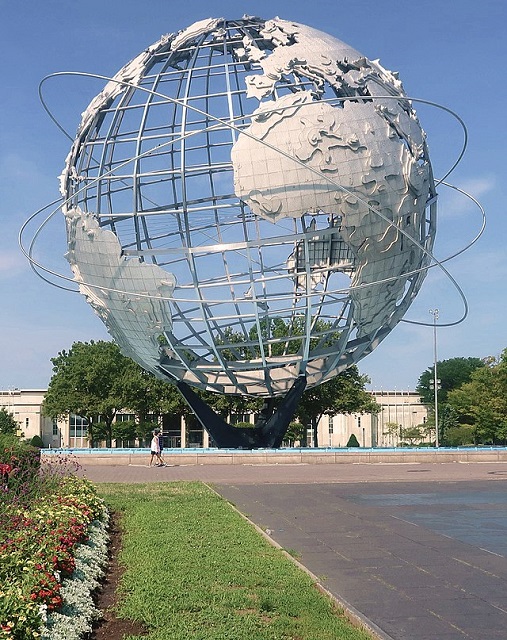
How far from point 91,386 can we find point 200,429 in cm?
1991

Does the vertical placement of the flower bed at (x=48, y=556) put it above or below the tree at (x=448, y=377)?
below

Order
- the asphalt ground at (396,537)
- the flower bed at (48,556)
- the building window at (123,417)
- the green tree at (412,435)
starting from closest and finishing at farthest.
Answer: the flower bed at (48,556) → the asphalt ground at (396,537) → the building window at (123,417) → the green tree at (412,435)

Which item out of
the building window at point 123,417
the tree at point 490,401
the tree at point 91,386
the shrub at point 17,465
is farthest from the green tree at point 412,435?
the shrub at point 17,465

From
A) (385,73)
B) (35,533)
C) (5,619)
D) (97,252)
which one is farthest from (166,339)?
(5,619)

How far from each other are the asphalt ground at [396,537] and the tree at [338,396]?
2342 centimetres

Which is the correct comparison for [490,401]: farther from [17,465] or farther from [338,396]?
[17,465]

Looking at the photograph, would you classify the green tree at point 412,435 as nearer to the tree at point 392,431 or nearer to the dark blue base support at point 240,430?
the tree at point 392,431

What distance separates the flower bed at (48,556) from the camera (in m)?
4.73

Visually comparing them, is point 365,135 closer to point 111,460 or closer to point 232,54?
point 232,54

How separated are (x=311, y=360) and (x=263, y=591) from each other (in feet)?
49.0

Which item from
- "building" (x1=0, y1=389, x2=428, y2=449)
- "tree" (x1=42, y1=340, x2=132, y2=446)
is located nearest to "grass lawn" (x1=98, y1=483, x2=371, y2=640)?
"tree" (x1=42, y1=340, x2=132, y2=446)

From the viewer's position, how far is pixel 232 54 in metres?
20.5

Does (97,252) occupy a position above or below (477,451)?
above

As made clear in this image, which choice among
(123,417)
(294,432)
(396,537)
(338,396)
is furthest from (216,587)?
(123,417)
